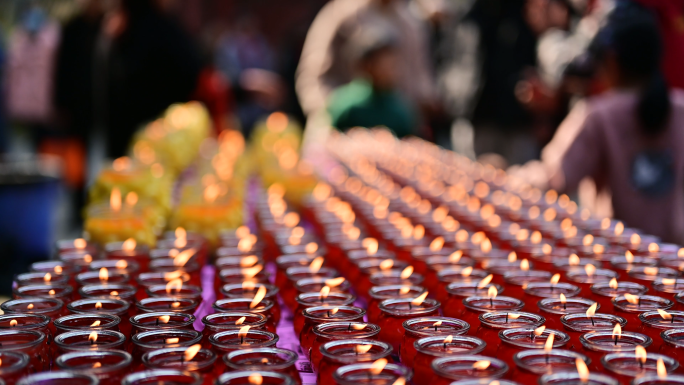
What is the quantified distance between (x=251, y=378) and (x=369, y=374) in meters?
0.21

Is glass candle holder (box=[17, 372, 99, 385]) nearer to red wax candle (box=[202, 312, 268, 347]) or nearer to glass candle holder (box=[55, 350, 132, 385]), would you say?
glass candle holder (box=[55, 350, 132, 385])

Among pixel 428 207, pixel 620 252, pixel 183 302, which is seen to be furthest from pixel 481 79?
pixel 183 302

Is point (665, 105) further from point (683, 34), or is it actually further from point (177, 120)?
point (177, 120)

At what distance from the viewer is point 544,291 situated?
1879mm

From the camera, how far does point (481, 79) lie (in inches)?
331

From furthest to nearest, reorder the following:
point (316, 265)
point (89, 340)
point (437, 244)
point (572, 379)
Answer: point (437, 244)
point (316, 265)
point (89, 340)
point (572, 379)

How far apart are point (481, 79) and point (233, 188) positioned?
219 inches

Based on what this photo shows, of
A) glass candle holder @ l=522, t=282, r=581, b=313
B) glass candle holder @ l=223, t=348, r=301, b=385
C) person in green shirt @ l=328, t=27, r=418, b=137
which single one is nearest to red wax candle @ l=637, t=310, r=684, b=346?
glass candle holder @ l=522, t=282, r=581, b=313

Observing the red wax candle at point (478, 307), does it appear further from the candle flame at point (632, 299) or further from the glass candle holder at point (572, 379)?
the glass candle holder at point (572, 379)

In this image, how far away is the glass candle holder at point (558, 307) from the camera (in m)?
1.69

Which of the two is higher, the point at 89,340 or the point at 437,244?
the point at 437,244

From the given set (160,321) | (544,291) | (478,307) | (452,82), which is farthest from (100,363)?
(452,82)

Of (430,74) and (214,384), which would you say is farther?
(430,74)

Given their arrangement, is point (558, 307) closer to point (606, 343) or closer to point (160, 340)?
point (606, 343)
